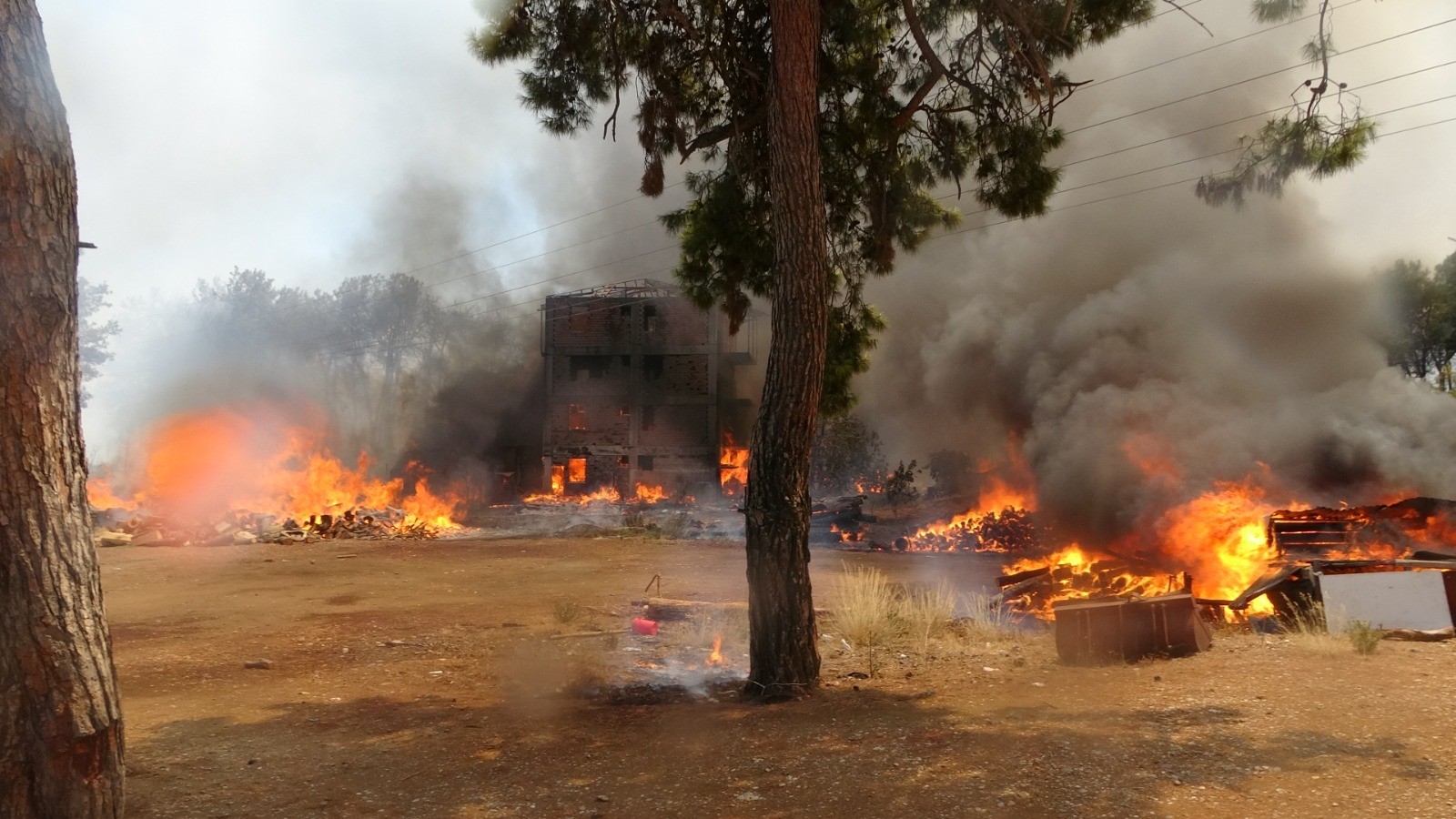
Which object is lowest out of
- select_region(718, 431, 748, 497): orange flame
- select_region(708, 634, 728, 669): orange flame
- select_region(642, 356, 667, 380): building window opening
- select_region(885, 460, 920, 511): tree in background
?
select_region(708, 634, 728, 669): orange flame

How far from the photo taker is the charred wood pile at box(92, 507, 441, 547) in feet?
73.3

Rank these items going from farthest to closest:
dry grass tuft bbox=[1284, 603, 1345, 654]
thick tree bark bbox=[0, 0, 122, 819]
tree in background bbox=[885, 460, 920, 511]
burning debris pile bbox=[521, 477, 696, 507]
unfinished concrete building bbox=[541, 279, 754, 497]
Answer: unfinished concrete building bbox=[541, 279, 754, 497]
burning debris pile bbox=[521, 477, 696, 507]
tree in background bbox=[885, 460, 920, 511]
dry grass tuft bbox=[1284, 603, 1345, 654]
thick tree bark bbox=[0, 0, 122, 819]

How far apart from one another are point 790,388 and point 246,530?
876 inches

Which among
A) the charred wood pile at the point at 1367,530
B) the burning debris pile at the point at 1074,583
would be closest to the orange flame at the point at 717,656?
the burning debris pile at the point at 1074,583

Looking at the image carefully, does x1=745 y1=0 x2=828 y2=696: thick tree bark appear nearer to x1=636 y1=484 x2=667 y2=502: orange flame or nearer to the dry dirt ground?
the dry dirt ground

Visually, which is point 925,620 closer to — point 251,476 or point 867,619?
point 867,619

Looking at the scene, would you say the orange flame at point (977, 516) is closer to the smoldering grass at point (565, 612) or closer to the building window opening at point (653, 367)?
the smoldering grass at point (565, 612)

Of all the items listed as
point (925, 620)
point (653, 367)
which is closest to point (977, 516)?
point (925, 620)

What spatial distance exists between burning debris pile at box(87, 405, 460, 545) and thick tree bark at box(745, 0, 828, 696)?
64.7 ft

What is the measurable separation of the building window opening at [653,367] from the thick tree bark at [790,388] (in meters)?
34.0

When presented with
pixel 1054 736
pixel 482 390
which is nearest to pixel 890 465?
pixel 482 390

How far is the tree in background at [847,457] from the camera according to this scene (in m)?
39.0

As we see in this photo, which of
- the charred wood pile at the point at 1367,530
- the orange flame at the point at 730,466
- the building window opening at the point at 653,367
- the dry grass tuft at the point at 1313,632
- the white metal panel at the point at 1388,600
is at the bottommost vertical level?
the dry grass tuft at the point at 1313,632

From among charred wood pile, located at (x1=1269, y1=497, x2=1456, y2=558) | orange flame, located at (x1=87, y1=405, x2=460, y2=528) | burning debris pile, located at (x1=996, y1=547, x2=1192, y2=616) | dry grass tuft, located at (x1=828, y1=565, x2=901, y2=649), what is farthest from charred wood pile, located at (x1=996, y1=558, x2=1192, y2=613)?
orange flame, located at (x1=87, y1=405, x2=460, y2=528)
